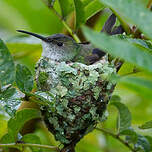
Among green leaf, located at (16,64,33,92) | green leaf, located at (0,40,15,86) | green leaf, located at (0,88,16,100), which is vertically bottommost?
green leaf, located at (16,64,33,92)

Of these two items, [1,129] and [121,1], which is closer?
[121,1]

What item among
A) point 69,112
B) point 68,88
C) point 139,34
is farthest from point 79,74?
point 139,34

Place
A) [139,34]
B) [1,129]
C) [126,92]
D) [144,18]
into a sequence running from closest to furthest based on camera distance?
[144,18]
[139,34]
[1,129]
[126,92]

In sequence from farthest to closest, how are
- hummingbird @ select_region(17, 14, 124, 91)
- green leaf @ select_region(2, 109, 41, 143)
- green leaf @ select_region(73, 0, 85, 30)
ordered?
hummingbird @ select_region(17, 14, 124, 91)
green leaf @ select_region(73, 0, 85, 30)
green leaf @ select_region(2, 109, 41, 143)

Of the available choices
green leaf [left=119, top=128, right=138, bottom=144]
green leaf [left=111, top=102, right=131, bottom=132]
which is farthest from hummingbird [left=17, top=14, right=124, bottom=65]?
green leaf [left=119, top=128, right=138, bottom=144]

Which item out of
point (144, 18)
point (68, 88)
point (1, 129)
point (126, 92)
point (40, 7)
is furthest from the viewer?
point (40, 7)

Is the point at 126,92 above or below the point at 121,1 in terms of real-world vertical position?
below

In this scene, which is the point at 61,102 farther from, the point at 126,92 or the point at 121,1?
the point at 121,1

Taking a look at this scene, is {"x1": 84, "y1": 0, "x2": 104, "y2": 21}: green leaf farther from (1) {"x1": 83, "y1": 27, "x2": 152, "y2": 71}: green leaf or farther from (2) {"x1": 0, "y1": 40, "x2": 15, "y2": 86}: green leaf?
(1) {"x1": 83, "y1": 27, "x2": 152, "y2": 71}: green leaf
